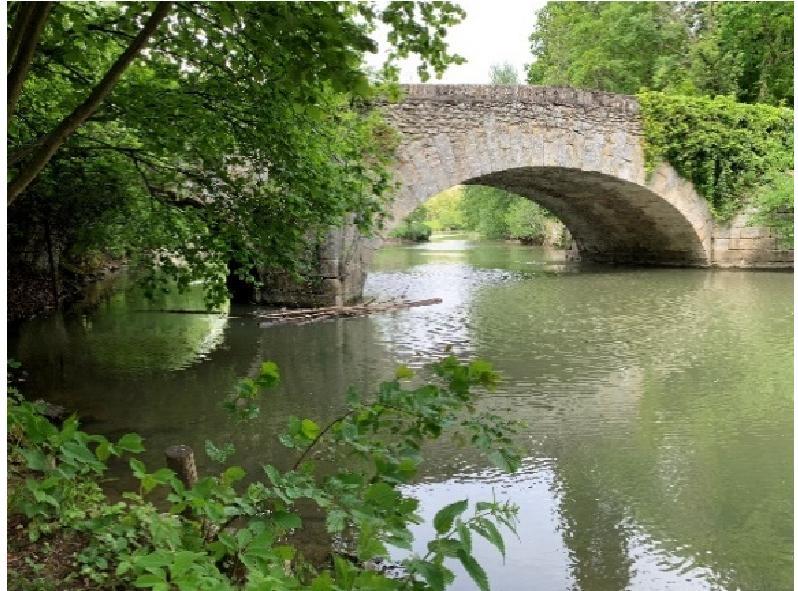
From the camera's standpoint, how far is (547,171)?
→ 12570mm

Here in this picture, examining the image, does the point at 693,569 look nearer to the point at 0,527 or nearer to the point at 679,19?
the point at 0,527

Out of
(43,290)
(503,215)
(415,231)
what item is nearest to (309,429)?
(43,290)

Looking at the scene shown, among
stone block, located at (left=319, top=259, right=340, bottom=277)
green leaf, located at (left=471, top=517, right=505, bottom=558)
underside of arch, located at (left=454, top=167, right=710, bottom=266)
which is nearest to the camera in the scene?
green leaf, located at (left=471, top=517, right=505, bottom=558)

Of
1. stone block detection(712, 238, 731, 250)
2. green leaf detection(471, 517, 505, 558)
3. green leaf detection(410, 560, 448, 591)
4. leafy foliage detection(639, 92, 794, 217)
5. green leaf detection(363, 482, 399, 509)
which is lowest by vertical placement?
green leaf detection(410, 560, 448, 591)

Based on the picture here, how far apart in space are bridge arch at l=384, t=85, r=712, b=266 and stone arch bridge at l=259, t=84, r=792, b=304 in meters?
0.02

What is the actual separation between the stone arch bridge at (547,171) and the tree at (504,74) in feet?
52.3

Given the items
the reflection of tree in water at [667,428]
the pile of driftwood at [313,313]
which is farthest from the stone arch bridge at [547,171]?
the reflection of tree in water at [667,428]

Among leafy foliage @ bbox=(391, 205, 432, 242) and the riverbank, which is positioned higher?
leafy foliage @ bbox=(391, 205, 432, 242)

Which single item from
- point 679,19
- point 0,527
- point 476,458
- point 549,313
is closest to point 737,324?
point 549,313

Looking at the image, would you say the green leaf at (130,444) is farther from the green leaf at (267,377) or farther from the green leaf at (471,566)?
the green leaf at (471,566)

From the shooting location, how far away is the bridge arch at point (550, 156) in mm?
10672

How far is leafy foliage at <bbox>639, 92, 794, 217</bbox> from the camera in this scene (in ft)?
43.8

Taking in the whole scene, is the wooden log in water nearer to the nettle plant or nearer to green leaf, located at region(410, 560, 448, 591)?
the nettle plant

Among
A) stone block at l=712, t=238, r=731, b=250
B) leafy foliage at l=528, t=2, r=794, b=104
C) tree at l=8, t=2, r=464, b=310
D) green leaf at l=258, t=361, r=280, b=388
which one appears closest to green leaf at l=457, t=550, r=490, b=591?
green leaf at l=258, t=361, r=280, b=388
